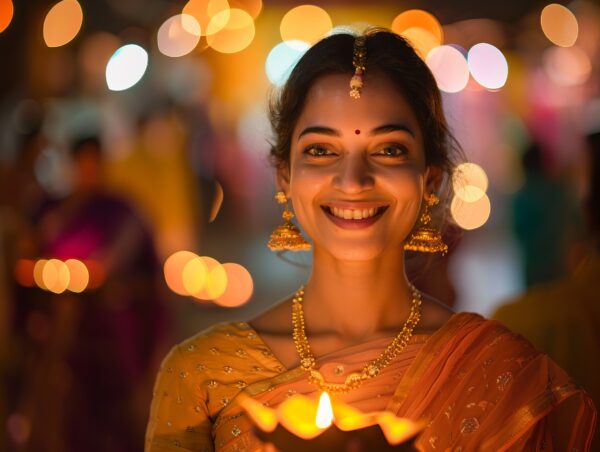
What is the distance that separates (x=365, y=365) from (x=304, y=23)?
837 cm

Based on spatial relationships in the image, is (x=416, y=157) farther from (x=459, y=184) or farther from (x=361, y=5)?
(x=361, y=5)

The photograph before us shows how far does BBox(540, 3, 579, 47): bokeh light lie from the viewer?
29.6 ft

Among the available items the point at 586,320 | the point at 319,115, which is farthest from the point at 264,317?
the point at 586,320

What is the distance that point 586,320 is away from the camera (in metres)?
3.41

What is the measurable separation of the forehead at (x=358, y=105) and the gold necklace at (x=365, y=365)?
1.37 feet

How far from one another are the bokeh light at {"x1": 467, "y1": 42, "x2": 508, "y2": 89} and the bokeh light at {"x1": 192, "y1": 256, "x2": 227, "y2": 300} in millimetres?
3198

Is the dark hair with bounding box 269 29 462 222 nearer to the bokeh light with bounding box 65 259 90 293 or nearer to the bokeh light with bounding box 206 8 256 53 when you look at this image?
the bokeh light with bounding box 65 259 90 293

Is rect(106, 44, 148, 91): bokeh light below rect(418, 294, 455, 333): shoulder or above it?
above

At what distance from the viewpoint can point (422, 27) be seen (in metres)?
8.89

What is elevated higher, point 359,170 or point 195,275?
point 359,170

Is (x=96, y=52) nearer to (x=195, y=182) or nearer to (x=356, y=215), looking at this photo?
(x=195, y=182)


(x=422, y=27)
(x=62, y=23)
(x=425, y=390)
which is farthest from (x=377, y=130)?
(x=422, y=27)

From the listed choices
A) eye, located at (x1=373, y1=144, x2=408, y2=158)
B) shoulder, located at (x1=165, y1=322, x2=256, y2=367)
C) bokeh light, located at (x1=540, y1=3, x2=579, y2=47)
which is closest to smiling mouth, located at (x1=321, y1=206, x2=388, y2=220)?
eye, located at (x1=373, y1=144, x2=408, y2=158)

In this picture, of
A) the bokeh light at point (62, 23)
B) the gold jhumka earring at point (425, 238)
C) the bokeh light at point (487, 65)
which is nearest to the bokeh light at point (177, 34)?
the bokeh light at point (62, 23)
